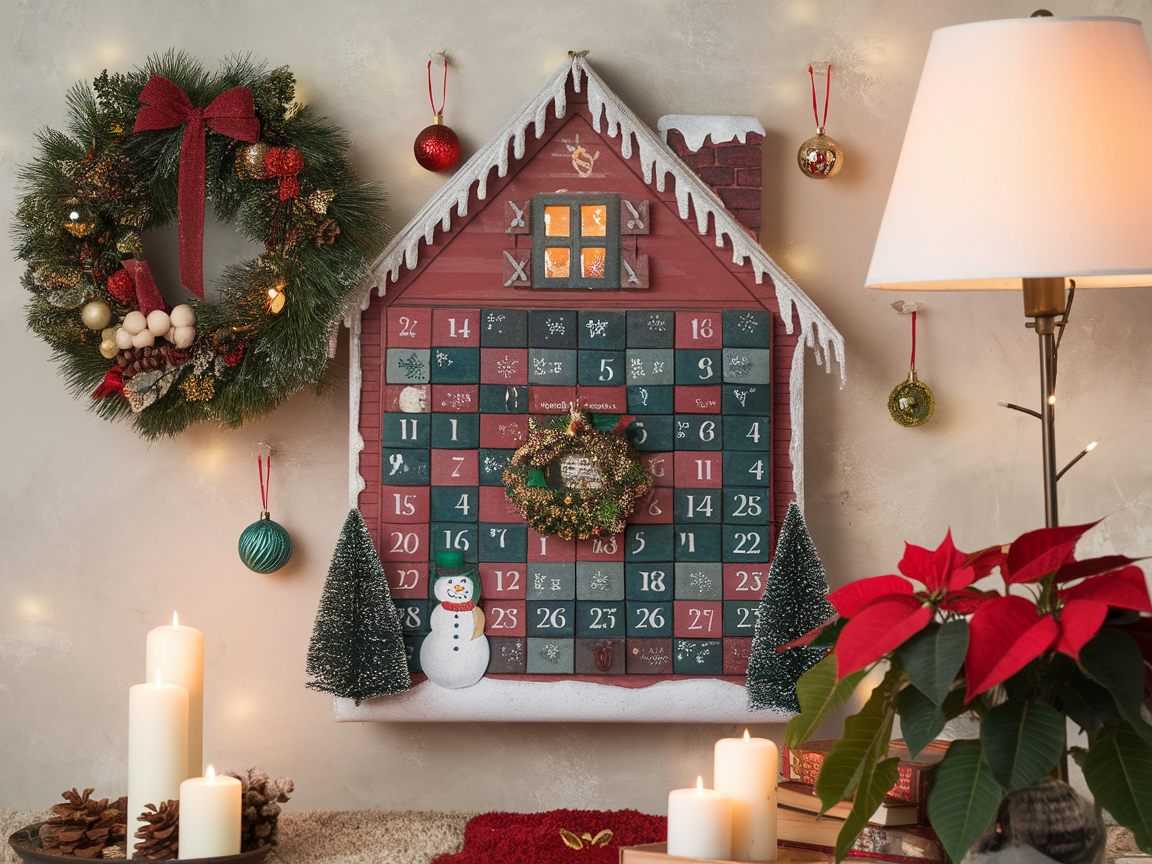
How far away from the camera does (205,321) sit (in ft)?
4.66

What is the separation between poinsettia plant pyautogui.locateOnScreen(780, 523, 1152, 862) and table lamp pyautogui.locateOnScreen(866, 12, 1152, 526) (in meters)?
0.30

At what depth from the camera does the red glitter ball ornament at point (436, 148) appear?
4.89 ft

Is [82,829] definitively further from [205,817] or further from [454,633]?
[454,633]

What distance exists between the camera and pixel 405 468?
57.2 inches

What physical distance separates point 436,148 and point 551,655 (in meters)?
0.77

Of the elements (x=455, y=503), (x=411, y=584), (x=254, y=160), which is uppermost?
(x=254, y=160)

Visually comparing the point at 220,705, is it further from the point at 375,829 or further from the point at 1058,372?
the point at 1058,372

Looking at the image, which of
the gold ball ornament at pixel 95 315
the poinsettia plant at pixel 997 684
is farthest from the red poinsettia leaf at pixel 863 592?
the gold ball ornament at pixel 95 315

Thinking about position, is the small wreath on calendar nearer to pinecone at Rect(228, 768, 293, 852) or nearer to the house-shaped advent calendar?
the house-shaped advent calendar

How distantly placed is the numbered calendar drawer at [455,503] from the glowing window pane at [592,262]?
36 cm

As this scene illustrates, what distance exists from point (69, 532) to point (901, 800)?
4.16ft

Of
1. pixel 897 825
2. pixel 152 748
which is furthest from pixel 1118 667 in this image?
pixel 152 748

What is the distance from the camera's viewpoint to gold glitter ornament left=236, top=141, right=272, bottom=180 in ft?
4.62

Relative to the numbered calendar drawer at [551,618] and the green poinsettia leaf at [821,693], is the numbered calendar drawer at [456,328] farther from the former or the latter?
the green poinsettia leaf at [821,693]
